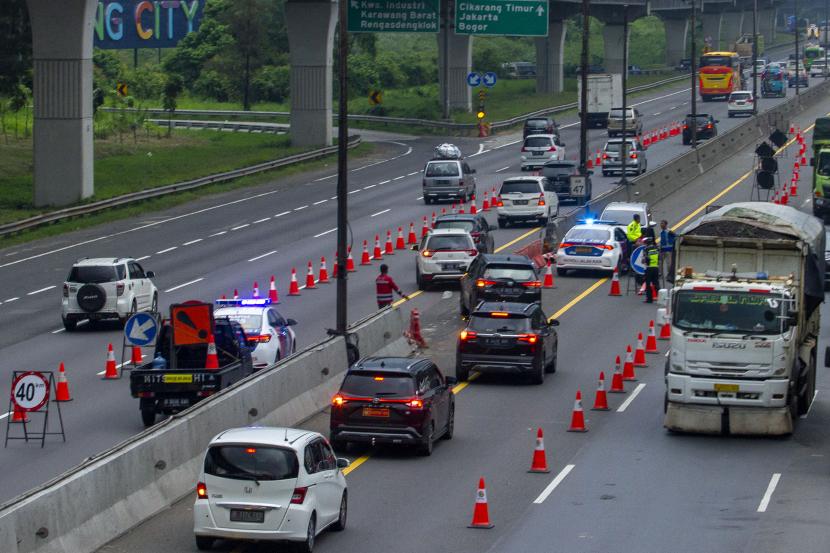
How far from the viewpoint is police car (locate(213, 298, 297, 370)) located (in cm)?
2811

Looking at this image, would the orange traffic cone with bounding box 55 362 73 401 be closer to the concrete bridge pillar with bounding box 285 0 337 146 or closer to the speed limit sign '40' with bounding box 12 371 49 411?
the speed limit sign '40' with bounding box 12 371 49 411

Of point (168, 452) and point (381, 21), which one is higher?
point (381, 21)

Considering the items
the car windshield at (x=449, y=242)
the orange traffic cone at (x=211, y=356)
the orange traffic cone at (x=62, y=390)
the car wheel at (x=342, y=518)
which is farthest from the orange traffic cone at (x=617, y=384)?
the car windshield at (x=449, y=242)

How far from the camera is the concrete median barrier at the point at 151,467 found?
16.3m

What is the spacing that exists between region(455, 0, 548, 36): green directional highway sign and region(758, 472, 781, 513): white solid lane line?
146ft

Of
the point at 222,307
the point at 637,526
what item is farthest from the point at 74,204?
the point at 637,526

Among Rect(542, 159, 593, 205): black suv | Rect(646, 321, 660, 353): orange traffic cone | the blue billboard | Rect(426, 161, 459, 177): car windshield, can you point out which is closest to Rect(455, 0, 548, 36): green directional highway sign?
Rect(542, 159, 593, 205): black suv

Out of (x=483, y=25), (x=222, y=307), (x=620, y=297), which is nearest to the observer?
(x=222, y=307)

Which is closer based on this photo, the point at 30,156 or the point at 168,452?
the point at 168,452

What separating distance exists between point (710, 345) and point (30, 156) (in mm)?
50768

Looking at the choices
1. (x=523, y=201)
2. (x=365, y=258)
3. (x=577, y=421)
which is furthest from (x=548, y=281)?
(x=577, y=421)

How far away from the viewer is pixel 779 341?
24.0 meters

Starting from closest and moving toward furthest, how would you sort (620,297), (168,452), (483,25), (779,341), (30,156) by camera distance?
1. (168,452)
2. (779,341)
3. (620,297)
4. (483,25)
5. (30,156)

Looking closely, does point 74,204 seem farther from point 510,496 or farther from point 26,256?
point 510,496
